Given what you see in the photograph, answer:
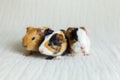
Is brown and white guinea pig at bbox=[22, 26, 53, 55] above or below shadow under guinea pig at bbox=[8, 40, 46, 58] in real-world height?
above

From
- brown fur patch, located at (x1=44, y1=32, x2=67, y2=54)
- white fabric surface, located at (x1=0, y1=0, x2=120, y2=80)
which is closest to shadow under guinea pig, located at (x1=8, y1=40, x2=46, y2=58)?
white fabric surface, located at (x1=0, y1=0, x2=120, y2=80)

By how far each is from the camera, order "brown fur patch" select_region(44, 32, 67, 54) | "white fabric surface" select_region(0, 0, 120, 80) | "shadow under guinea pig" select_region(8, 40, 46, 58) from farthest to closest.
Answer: "shadow under guinea pig" select_region(8, 40, 46, 58) < "brown fur patch" select_region(44, 32, 67, 54) < "white fabric surface" select_region(0, 0, 120, 80)

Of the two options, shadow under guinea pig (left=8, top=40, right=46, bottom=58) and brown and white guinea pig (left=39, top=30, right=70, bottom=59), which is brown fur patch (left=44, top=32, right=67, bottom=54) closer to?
brown and white guinea pig (left=39, top=30, right=70, bottom=59)

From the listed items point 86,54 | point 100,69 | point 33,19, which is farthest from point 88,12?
point 100,69

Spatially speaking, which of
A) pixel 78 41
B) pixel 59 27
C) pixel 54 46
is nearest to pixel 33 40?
pixel 54 46

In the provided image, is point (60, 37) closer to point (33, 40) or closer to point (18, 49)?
point (33, 40)

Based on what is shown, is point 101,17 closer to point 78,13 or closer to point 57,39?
point 78,13
